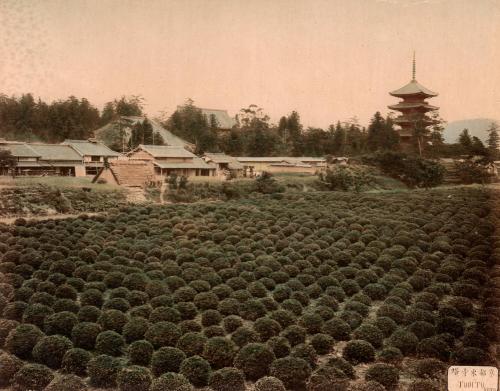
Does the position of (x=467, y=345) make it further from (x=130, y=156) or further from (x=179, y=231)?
(x=130, y=156)

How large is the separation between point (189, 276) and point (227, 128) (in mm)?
27072

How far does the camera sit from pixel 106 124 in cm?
4044

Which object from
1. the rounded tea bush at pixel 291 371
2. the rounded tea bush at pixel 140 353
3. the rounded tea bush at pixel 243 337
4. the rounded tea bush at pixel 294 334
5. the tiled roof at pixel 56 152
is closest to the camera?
the rounded tea bush at pixel 291 371

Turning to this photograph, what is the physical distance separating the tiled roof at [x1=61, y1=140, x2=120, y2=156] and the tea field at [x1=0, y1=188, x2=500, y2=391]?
35.1 ft

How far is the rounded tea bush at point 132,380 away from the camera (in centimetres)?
1068

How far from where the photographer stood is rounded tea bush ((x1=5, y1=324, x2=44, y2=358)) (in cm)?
1208

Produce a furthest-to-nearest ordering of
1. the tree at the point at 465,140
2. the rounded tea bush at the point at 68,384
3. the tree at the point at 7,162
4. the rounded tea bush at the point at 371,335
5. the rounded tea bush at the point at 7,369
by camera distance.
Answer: the tree at the point at 465,140, the tree at the point at 7,162, the rounded tea bush at the point at 371,335, the rounded tea bush at the point at 7,369, the rounded tea bush at the point at 68,384

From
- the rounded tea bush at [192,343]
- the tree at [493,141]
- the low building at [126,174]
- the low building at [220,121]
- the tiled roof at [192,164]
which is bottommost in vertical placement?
the rounded tea bush at [192,343]

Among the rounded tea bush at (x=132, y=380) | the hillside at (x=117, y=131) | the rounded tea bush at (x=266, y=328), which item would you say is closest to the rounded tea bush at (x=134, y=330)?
the rounded tea bush at (x=132, y=380)

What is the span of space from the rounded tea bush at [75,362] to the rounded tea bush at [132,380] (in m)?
1.37

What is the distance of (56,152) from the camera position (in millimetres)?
32438

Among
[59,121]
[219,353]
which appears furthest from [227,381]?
[59,121]

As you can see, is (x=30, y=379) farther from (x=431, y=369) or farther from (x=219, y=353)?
(x=431, y=369)

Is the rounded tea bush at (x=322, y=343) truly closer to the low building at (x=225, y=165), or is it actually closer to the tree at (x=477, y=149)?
the tree at (x=477, y=149)
